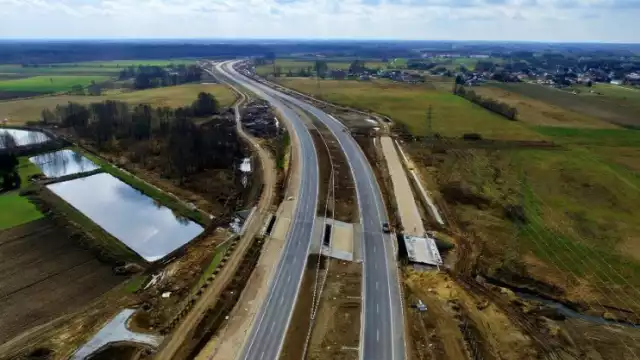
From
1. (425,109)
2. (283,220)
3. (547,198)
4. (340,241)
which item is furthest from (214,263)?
(425,109)

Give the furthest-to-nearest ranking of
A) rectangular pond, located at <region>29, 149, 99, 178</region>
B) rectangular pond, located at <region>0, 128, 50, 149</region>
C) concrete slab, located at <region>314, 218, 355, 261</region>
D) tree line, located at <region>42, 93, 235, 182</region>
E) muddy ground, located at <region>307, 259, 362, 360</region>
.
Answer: rectangular pond, located at <region>0, 128, 50, 149</region> < tree line, located at <region>42, 93, 235, 182</region> < rectangular pond, located at <region>29, 149, 99, 178</region> < concrete slab, located at <region>314, 218, 355, 261</region> < muddy ground, located at <region>307, 259, 362, 360</region>

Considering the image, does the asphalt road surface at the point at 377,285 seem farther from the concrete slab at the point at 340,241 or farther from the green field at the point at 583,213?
the green field at the point at 583,213

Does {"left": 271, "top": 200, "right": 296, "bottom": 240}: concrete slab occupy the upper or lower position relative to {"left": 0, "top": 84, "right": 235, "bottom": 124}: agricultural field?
lower

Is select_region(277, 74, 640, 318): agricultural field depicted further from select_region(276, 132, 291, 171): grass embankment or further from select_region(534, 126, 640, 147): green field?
select_region(276, 132, 291, 171): grass embankment

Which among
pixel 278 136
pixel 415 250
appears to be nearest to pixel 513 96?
pixel 278 136

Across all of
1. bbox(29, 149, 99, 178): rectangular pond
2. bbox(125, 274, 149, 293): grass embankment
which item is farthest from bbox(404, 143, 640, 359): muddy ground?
bbox(29, 149, 99, 178): rectangular pond

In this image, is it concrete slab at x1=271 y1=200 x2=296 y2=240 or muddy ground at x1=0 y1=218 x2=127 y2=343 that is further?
concrete slab at x1=271 y1=200 x2=296 y2=240
